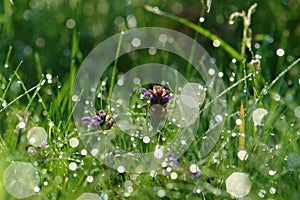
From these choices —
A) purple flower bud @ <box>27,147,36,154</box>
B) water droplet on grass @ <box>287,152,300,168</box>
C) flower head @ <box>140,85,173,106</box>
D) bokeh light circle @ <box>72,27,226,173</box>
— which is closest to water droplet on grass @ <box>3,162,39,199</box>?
purple flower bud @ <box>27,147,36,154</box>

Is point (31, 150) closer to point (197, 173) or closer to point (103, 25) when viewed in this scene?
point (197, 173)

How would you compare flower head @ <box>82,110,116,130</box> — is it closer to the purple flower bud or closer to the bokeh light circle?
the bokeh light circle

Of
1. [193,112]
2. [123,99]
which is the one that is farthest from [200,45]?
[193,112]

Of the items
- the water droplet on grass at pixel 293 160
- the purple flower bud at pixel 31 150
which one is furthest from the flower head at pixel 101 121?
the water droplet on grass at pixel 293 160

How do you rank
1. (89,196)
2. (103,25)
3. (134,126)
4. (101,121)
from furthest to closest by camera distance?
(103,25) < (134,126) < (101,121) < (89,196)

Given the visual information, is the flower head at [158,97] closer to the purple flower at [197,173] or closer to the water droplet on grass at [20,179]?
the purple flower at [197,173]

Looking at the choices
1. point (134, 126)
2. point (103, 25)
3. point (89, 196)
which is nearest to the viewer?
point (89, 196)

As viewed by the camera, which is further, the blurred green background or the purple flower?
the blurred green background

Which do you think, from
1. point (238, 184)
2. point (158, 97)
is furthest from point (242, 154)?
point (158, 97)
